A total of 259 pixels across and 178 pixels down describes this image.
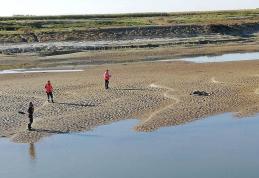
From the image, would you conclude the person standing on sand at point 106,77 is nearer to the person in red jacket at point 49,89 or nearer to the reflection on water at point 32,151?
the person in red jacket at point 49,89

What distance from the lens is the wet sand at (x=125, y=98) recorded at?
2598 cm

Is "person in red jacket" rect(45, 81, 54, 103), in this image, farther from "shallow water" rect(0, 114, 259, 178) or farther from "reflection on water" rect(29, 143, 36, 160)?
"reflection on water" rect(29, 143, 36, 160)

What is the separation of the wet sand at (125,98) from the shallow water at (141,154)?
1327mm

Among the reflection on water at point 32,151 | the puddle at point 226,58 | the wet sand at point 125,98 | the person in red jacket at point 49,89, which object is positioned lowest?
the puddle at point 226,58

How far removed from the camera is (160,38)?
75.9 meters

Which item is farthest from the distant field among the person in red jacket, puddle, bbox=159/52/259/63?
the person in red jacket

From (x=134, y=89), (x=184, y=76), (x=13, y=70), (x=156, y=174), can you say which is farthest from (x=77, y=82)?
(x=156, y=174)

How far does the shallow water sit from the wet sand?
133 centimetres

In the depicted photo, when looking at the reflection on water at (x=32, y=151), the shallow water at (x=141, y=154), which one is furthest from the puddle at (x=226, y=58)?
the reflection on water at (x=32, y=151)

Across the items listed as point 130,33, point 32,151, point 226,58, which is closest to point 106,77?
point 32,151

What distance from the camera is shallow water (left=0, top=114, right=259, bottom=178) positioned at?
18.7 metres

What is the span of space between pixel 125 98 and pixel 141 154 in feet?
35.6

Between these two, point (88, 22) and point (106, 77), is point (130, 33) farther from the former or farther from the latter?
point (106, 77)

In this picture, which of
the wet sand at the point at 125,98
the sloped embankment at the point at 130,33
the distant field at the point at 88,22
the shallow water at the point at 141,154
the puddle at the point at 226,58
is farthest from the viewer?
the distant field at the point at 88,22
